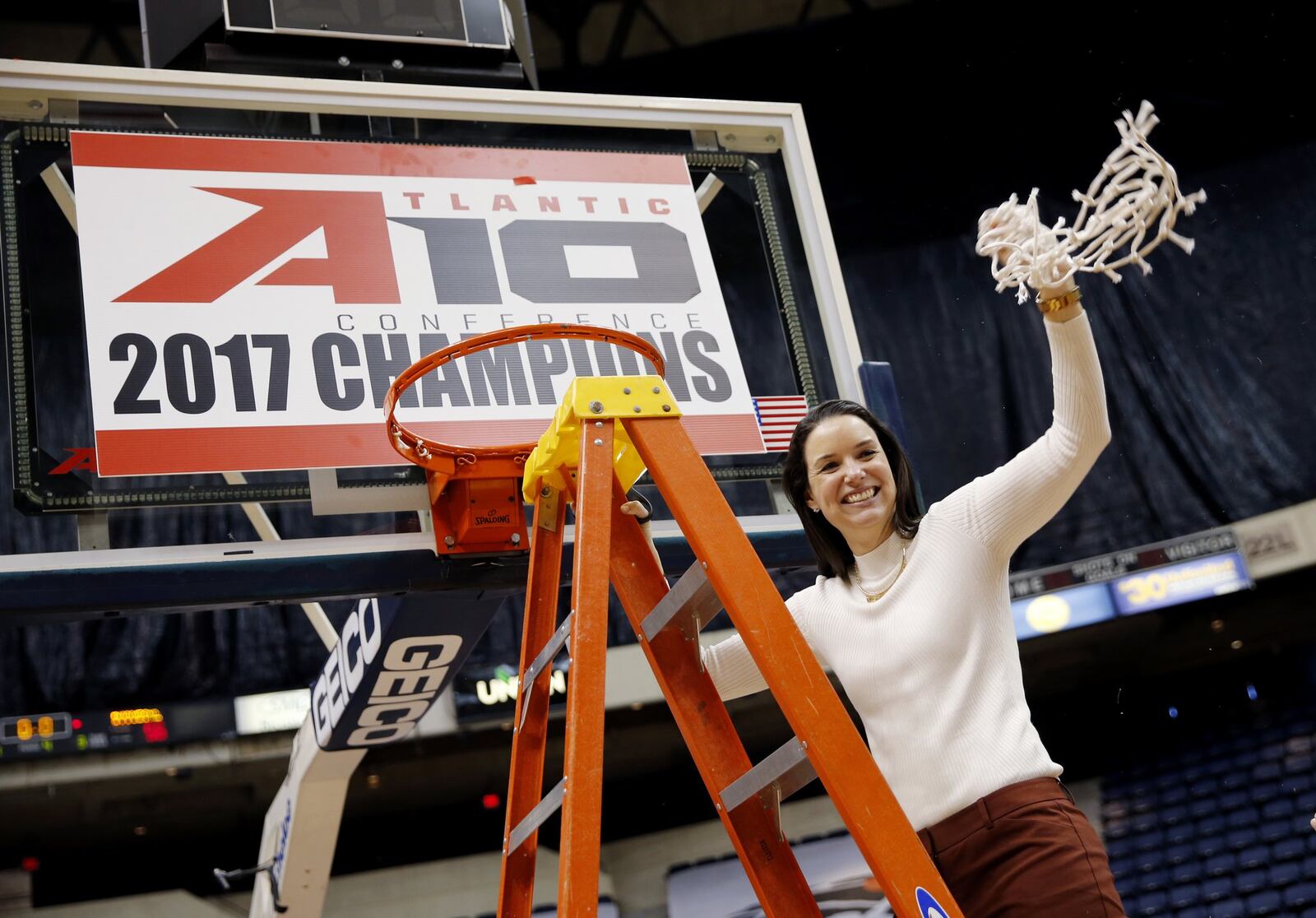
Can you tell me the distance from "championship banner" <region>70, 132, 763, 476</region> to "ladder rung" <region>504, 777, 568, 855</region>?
2.73 feet

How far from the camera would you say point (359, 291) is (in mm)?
2500

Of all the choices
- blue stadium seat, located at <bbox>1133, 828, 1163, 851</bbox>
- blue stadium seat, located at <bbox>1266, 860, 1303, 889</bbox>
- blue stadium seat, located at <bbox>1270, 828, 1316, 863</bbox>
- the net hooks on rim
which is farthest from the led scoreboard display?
blue stadium seat, located at <bbox>1270, 828, 1316, 863</bbox>

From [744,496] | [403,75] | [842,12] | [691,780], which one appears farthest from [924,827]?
[691,780]

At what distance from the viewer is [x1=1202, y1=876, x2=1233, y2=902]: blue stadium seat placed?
845cm

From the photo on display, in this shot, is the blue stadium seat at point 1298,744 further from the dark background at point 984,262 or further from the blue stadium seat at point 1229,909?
the blue stadium seat at point 1229,909

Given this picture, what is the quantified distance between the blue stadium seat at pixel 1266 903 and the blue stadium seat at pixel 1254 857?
23 cm

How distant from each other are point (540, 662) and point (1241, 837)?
8.48 m

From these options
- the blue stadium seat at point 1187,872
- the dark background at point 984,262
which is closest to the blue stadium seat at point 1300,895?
the blue stadium seat at point 1187,872

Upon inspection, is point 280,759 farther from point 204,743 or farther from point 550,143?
point 550,143

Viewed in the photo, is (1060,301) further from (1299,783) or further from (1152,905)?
(1299,783)

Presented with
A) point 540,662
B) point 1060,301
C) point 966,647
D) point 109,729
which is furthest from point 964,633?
point 109,729

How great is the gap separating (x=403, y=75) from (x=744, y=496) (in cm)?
129

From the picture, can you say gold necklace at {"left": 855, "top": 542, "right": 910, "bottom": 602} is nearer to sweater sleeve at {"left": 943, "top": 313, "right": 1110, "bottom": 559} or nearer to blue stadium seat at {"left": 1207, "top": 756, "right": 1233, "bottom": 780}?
sweater sleeve at {"left": 943, "top": 313, "right": 1110, "bottom": 559}

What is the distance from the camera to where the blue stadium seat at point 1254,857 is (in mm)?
8484
